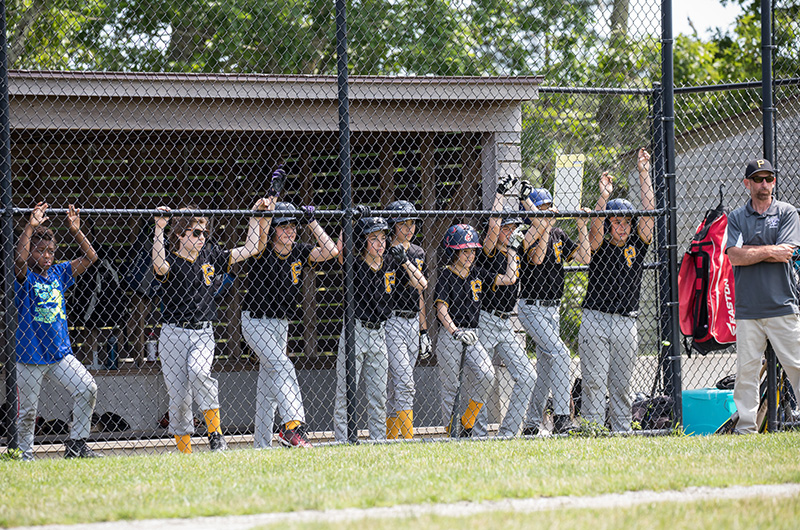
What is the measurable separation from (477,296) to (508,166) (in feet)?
4.78

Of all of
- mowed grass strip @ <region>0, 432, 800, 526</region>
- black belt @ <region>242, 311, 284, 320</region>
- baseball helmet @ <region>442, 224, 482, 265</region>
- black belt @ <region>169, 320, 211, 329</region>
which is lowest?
mowed grass strip @ <region>0, 432, 800, 526</region>

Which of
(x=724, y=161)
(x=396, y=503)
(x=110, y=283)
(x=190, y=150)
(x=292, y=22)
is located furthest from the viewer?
(x=292, y=22)

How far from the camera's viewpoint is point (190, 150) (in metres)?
9.01

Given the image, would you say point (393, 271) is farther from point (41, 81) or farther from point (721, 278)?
point (41, 81)

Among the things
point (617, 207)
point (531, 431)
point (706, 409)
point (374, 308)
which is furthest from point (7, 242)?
point (706, 409)

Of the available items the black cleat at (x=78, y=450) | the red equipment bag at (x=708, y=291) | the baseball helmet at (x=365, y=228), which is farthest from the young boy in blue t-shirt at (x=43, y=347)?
the red equipment bag at (x=708, y=291)

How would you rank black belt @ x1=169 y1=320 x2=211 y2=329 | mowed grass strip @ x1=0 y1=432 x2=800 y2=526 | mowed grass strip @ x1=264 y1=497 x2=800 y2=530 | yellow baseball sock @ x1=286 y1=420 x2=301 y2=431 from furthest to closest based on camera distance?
black belt @ x1=169 y1=320 x2=211 y2=329
yellow baseball sock @ x1=286 y1=420 x2=301 y2=431
mowed grass strip @ x1=0 y1=432 x2=800 y2=526
mowed grass strip @ x1=264 y1=497 x2=800 y2=530

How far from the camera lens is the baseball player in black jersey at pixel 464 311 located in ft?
22.2

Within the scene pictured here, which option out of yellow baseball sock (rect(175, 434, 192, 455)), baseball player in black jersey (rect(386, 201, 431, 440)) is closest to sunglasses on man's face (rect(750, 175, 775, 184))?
baseball player in black jersey (rect(386, 201, 431, 440))

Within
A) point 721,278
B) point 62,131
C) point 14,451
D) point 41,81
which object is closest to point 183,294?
point 14,451

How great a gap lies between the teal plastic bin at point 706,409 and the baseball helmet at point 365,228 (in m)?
2.89

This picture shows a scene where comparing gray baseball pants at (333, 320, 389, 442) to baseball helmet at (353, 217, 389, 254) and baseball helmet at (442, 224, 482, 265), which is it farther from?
baseball helmet at (442, 224, 482, 265)

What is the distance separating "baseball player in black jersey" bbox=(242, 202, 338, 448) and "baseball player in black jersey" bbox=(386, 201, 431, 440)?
25.9 inches

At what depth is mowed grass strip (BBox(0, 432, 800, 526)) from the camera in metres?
3.70
